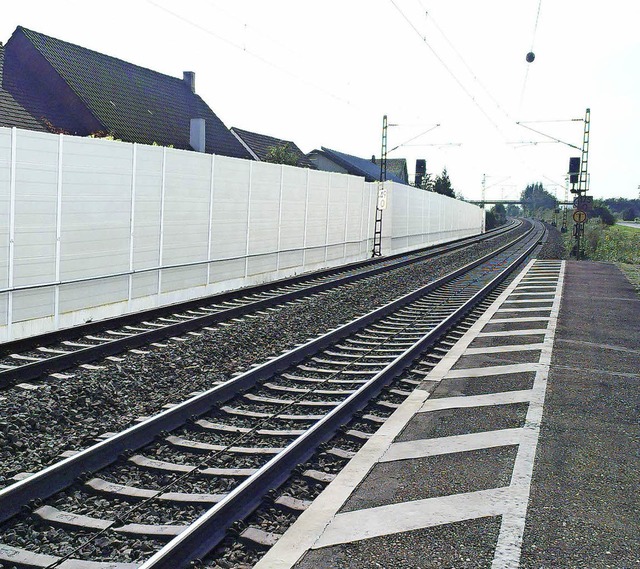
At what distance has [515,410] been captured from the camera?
290 inches

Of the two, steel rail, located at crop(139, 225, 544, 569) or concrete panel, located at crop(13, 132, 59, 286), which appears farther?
concrete panel, located at crop(13, 132, 59, 286)

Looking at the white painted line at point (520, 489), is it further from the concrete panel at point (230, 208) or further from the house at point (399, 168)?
the house at point (399, 168)

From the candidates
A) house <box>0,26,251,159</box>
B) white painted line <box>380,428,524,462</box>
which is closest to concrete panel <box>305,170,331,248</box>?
house <box>0,26,251,159</box>

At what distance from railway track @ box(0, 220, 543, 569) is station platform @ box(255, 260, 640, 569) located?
1.47ft

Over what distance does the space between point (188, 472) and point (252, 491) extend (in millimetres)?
753

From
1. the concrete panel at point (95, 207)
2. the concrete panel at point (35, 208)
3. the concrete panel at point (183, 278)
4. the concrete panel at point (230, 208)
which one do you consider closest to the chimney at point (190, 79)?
the concrete panel at point (230, 208)

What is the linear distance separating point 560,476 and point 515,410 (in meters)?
1.86

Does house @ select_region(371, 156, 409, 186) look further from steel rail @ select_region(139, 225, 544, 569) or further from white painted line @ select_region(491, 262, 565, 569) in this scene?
steel rail @ select_region(139, 225, 544, 569)

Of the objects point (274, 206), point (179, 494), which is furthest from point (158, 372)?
point (274, 206)

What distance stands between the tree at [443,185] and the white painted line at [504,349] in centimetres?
8350

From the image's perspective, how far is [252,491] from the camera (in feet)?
16.2

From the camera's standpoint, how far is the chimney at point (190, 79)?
44.7 meters

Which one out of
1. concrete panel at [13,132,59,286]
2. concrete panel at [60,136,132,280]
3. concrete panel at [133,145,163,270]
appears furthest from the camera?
concrete panel at [133,145,163,270]

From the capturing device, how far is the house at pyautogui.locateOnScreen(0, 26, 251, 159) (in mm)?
33281
